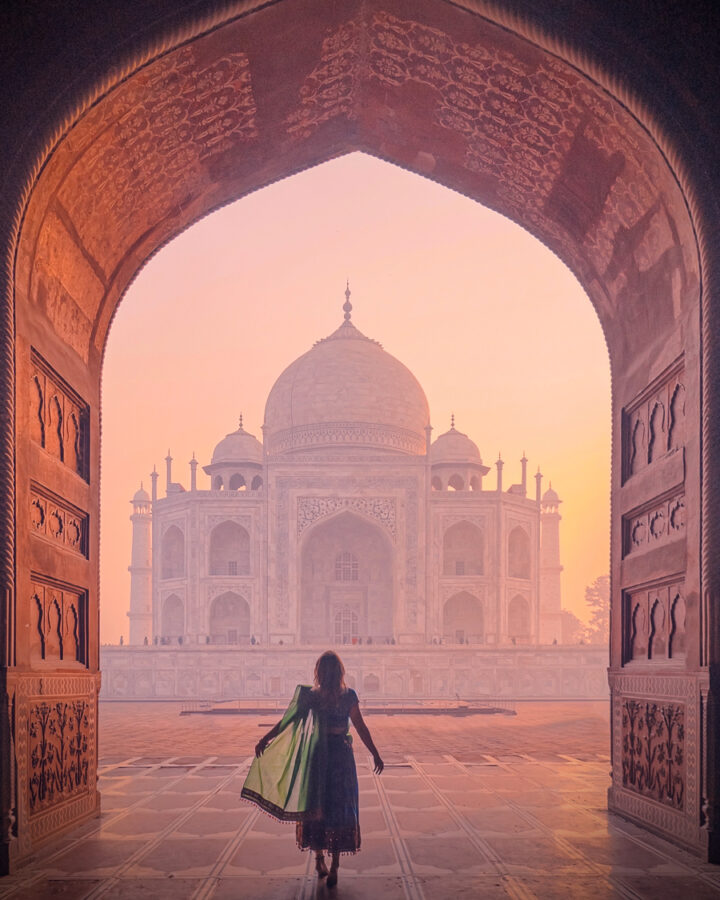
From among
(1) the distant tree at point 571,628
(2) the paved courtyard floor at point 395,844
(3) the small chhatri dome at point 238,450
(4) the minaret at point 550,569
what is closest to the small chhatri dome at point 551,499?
(4) the minaret at point 550,569

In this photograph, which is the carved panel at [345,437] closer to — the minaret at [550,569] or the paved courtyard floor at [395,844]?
the minaret at [550,569]

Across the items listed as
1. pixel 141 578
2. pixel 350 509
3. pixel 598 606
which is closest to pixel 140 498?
pixel 141 578

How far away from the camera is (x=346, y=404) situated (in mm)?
32625

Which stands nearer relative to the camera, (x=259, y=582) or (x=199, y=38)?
(x=199, y=38)

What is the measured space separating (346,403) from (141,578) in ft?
32.1

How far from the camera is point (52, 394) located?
5414 mm

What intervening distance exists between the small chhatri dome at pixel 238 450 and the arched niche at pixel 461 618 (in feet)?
27.0

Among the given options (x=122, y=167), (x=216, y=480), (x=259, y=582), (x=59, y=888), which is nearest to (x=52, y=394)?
(x=122, y=167)

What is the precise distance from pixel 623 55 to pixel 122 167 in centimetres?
272

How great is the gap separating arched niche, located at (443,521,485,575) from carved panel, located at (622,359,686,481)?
81.0 feet

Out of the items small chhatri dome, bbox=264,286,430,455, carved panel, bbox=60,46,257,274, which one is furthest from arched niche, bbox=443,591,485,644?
carved panel, bbox=60,46,257,274

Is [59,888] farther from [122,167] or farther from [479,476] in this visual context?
[479,476]

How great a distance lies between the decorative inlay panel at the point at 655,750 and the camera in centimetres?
493

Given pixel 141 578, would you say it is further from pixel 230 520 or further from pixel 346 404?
pixel 346 404
